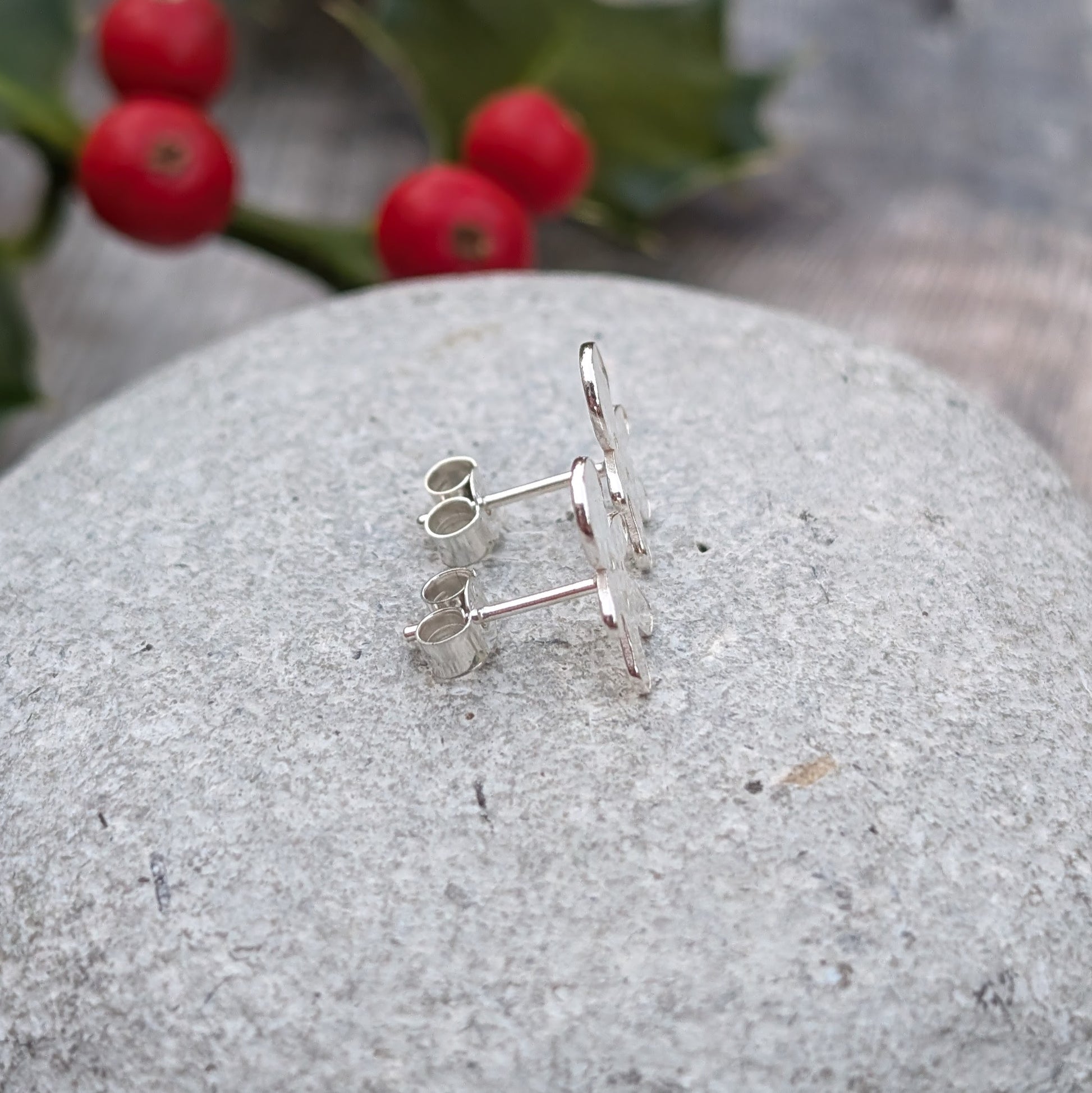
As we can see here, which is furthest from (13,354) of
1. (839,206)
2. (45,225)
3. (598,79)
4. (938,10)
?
(938,10)

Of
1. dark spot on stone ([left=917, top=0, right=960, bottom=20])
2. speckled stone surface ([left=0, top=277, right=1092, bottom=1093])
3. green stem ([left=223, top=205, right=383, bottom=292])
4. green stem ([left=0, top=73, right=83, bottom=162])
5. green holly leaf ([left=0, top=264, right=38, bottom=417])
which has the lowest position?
green holly leaf ([left=0, top=264, right=38, bottom=417])

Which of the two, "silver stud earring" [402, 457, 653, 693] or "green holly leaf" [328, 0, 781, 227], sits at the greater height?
"silver stud earring" [402, 457, 653, 693]

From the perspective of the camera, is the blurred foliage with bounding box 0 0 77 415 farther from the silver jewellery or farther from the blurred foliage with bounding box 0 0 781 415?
the silver jewellery

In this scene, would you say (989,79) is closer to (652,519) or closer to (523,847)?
(652,519)

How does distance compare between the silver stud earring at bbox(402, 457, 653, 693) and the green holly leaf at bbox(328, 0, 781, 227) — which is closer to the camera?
the silver stud earring at bbox(402, 457, 653, 693)

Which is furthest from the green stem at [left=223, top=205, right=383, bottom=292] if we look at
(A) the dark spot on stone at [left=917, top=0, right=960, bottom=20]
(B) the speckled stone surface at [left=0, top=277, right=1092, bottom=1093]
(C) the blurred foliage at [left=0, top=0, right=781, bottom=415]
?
(A) the dark spot on stone at [left=917, top=0, right=960, bottom=20]

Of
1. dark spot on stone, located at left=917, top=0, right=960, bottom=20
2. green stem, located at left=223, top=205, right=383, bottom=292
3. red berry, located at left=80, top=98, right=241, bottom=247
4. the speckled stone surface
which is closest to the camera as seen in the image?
the speckled stone surface

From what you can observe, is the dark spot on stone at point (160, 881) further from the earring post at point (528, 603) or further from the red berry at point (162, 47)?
the red berry at point (162, 47)
